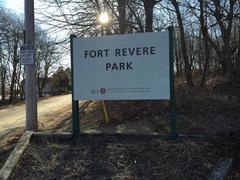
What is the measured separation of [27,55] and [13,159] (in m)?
3.15

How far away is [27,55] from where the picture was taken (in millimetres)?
10281

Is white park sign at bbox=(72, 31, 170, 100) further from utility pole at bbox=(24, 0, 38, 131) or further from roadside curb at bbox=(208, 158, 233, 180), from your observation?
roadside curb at bbox=(208, 158, 233, 180)

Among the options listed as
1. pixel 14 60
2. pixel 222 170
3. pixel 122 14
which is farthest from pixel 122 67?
pixel 14 60

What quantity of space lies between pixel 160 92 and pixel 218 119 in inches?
132

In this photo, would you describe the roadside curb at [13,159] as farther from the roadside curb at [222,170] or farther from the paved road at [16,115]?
the paved road at [16,115]

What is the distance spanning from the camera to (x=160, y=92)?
28.2 ft

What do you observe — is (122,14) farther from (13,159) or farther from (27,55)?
(13,159)

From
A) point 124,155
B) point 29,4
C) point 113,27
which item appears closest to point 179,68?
point 113,27

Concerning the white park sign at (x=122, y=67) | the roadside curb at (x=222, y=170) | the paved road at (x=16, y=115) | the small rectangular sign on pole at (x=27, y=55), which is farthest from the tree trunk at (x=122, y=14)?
the roadside curb at (x=222, y=170)

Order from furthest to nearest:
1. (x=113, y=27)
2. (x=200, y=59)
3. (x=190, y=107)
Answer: (x=200, y=59) < (x=113, y=27) < (x=190, y=107)

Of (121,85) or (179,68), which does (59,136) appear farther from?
(179,68)

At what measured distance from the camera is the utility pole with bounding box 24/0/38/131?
10.2m

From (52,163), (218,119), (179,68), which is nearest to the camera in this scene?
(52,163)

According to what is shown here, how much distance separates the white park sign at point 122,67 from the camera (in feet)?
28.2
